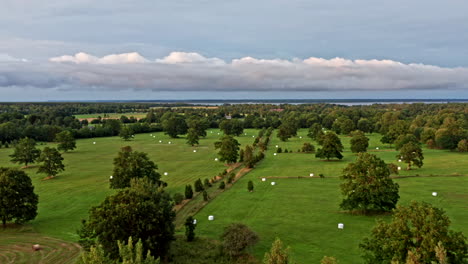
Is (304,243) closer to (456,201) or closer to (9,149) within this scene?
(456,201)

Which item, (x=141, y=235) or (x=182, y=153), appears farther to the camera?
(x=182, y=153)

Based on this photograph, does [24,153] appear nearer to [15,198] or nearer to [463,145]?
[15,198]

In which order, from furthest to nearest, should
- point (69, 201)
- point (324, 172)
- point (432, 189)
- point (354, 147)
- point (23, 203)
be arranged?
point (354, 147), point (324, 172), point (432, 189), point (69, 201), point (23, 203)

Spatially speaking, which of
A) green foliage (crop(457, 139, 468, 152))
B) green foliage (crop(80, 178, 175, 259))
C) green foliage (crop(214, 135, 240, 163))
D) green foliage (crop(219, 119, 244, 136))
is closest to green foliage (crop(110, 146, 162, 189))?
green foliage (crop(80, 178, 175, 259))

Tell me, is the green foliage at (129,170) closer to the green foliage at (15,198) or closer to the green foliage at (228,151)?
the green foliage at (15,198)

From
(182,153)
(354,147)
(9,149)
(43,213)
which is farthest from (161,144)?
(43,213)

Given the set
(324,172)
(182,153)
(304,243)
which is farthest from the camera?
(182,153)

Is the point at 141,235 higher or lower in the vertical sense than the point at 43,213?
higher
